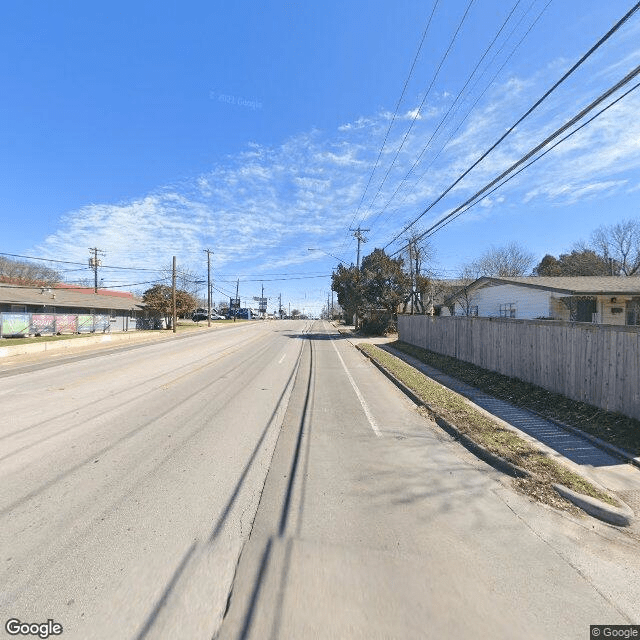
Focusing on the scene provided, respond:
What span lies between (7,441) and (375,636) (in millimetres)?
6666

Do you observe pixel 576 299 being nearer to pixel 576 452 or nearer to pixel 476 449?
pixel 576 452

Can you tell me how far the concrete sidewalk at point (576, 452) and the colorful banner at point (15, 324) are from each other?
34.0m

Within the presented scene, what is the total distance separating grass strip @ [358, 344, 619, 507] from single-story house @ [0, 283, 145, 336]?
1295 inches

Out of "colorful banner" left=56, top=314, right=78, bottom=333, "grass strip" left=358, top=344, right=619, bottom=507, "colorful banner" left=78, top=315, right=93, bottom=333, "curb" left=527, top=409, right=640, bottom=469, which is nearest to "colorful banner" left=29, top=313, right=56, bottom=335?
"colorful banner" left=56, top=314, right=78, bottom=333

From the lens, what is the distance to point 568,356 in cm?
902

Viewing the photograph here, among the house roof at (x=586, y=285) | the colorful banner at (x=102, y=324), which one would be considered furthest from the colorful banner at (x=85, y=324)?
the house roof at (x=586, y=285)

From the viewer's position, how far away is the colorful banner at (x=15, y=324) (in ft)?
97.9

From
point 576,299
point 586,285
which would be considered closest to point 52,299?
point 576,299

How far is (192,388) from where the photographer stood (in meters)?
11.1

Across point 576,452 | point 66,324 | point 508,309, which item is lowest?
point 576,452

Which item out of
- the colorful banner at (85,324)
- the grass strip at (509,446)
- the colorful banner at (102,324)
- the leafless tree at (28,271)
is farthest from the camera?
the leafless tree at (28,271)

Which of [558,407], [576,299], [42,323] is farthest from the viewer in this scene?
Result: [42,323]

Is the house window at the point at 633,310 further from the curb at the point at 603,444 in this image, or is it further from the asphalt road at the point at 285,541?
the asphalt road at the point at 285,541

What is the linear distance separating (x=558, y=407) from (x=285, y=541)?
24.1 feet
